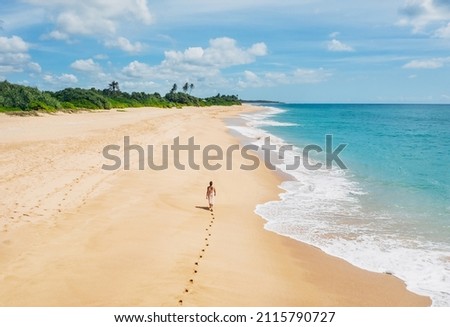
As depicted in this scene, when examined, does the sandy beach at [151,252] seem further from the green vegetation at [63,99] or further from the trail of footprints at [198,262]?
the green vegetation at [63,99]

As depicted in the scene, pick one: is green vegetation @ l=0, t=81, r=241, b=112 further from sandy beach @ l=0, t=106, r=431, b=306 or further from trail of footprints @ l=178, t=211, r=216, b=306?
trail of footprints @ l=178, t=211, r=216, b=306

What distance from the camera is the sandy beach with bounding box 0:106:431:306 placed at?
814 centimetres

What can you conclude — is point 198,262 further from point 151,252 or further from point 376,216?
point 376,216

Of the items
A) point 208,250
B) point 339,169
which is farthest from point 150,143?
point 208,250

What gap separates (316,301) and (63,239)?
663 cm

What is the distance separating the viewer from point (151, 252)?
1020 cm

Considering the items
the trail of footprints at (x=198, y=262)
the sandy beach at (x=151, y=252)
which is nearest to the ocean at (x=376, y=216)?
the sandy beach at (x=151, y=252)

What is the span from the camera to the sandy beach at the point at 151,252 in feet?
26.7

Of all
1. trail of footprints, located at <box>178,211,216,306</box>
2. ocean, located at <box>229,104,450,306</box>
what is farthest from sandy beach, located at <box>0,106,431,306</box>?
ocean, located at <box>229,104,450,306</box>

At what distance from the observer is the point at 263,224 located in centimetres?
1370

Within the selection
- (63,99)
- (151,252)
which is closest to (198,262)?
(151,252)

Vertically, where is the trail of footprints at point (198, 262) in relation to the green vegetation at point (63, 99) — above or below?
below

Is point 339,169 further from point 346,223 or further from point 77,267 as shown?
point 77,267

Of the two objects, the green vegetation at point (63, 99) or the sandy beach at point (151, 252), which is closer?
the sandy beach at point (151, 252)
